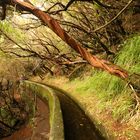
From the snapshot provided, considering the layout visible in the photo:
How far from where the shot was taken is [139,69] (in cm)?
632

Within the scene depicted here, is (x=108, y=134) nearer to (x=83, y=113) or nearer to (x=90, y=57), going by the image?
(x=90, y=57)

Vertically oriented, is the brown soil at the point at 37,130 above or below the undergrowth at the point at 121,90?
below

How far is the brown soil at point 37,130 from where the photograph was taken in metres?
9.80

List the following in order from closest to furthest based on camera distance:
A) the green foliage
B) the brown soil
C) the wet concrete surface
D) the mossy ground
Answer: the mossy ground
the wet concrete surface
the green foliage
the brown soil

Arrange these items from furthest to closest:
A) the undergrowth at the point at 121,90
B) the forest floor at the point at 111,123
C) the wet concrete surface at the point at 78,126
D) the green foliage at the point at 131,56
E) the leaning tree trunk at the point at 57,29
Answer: the green foliage at the point at 131,56
the wet concrete surface at the point at 78,126
the undergrowth at the point at 121,90
the forest floor at the point at 111,123
the leaning tree trunk at the point at 57,29

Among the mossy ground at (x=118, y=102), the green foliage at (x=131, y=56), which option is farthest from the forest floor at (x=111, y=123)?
the green foliage at (x=131, y=56)

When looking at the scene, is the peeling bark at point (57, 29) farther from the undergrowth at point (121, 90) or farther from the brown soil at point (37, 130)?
the brown soil at point (37, 130)

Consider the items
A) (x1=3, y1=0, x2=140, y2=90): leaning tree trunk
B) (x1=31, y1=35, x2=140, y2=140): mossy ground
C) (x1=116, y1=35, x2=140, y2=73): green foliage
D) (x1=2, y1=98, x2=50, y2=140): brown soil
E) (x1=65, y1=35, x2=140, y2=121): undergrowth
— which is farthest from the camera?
(x1=2, y1=98, x2=50, y2=140): brown soil

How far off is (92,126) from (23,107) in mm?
8552

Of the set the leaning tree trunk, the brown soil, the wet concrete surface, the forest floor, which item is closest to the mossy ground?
the forest floor

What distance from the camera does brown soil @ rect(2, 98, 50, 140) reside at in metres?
9.80

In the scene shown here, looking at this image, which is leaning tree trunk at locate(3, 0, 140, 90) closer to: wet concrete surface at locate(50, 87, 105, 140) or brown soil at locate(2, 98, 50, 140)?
wet concrete surface at locate(50, 87, 105, 140)

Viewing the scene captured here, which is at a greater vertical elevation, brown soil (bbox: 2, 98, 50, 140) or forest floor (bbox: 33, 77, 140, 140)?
forest floor (bbox: 33, 77, 140, 140)

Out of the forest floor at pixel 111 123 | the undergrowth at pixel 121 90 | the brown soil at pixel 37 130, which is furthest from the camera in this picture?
the brown soil at pixel 37 130
